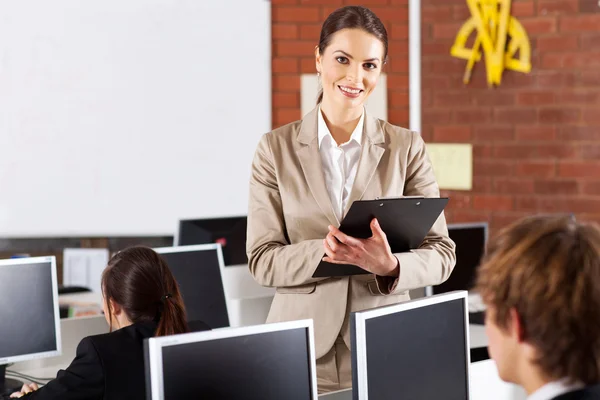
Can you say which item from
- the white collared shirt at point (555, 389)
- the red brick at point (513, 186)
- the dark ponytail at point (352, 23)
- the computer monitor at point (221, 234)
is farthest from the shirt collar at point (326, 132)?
the red brick at point (513, 186)

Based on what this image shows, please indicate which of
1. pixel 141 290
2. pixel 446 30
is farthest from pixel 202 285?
pixel 446 30

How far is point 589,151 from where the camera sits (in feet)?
13.0

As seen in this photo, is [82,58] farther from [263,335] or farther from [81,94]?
[263,335]

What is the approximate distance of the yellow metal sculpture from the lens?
4.14 meters

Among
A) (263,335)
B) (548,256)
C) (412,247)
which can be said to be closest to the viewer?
(548,256)

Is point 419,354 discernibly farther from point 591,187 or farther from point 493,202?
point 493,202

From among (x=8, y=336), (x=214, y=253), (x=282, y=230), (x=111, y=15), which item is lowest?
→ (x=8, y=336)

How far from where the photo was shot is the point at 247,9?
14.9 ft

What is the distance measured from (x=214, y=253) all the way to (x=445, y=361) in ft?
4.57

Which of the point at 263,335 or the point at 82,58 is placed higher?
the point at 82,58

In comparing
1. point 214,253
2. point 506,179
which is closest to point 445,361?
point 214,253

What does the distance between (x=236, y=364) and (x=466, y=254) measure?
6.93ft

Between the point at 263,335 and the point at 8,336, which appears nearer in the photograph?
the point at 263,335

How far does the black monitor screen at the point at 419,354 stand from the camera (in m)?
1.65
